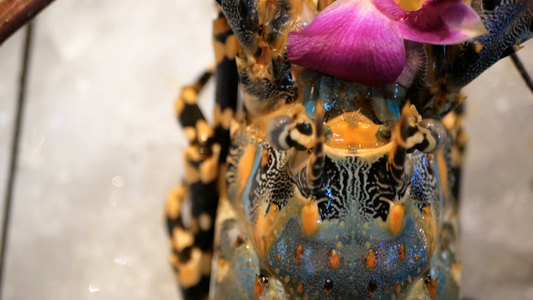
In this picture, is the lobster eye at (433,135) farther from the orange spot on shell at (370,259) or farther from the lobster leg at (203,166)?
the lobster leg at (203,166)

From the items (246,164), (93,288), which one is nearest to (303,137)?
(246,164)

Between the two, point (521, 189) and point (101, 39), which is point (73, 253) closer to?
point (101, 39)

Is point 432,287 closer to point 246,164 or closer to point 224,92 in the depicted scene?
point 246,164


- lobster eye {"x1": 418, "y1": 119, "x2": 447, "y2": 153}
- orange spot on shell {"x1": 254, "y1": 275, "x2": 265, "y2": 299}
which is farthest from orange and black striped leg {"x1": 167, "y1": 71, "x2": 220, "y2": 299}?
lobster eye {"x1": 418, "y1": 119, "x2": 447, "y2": 153}

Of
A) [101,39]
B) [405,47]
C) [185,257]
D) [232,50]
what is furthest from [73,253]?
[405,47]

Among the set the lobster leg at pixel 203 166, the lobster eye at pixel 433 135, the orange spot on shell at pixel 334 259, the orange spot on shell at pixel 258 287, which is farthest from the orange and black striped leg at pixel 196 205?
the lobster eye at pixel 433 135
